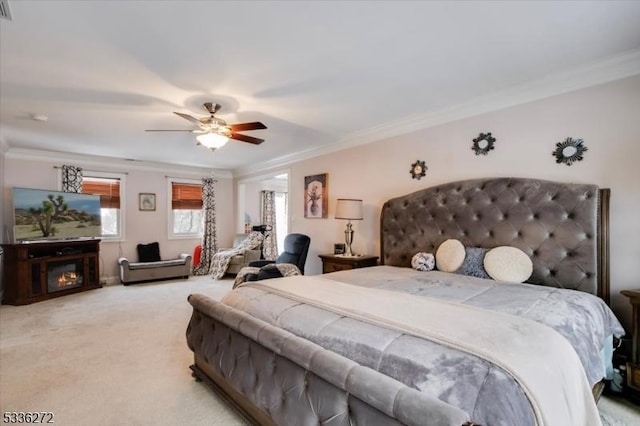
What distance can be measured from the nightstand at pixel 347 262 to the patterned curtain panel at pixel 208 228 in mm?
3939

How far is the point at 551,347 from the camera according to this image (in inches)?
50.0

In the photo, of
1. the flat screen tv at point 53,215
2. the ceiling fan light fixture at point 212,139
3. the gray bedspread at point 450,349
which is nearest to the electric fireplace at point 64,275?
the flat screen tv at point 53,215

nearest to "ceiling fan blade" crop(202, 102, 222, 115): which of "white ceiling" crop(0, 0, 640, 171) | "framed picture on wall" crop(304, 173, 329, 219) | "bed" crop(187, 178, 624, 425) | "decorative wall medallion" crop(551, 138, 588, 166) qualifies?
"white ceiling" crop(0, 0, 640, 171)

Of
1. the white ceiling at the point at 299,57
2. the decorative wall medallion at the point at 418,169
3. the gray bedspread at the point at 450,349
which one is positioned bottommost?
the gray bedspread at the point at 450,349

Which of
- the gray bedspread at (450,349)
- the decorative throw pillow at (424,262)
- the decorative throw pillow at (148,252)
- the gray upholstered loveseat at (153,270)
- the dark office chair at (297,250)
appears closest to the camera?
the gray bedspread at (450,349)

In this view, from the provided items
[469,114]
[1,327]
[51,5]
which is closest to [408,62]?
[469,114]

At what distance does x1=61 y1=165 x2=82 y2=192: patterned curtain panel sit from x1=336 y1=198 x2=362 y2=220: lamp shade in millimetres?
5126

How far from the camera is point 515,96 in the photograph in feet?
9.59

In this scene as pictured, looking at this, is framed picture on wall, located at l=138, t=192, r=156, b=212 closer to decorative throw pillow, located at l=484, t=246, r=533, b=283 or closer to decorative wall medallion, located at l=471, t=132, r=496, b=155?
decorative wall medallion, located at l=471, t=132, r=496, b=155

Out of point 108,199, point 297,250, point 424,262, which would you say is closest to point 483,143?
point 424,262

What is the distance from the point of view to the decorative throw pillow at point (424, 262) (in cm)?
311

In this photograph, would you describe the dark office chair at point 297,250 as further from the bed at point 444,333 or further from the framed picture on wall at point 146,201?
the framed picture on wall at point 146,201

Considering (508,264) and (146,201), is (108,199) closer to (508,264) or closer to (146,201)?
(146,201)

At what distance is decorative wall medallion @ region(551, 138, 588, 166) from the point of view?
8.52ft
